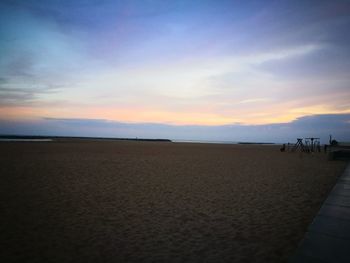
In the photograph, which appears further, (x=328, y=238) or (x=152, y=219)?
(x=152, y=219)

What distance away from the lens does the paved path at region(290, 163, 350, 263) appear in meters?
4.07

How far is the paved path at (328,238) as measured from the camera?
13.3ft

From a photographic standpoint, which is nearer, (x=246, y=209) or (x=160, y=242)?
(x=160, y=242)

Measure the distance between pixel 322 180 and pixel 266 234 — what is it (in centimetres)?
920

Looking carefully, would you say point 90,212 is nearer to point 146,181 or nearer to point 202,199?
point 202,199

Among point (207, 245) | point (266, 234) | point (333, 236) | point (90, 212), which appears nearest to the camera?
point (333, 236)

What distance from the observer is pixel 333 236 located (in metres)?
4.91

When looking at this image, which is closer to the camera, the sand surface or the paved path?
the paved path

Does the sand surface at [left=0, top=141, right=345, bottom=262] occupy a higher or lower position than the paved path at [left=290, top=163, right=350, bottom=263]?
lower

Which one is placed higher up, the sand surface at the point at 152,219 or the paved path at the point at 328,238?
the paved path at the point at 328,238

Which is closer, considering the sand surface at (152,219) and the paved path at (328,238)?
the paved path at (328,238)

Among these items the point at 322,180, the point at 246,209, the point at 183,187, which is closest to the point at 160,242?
the point at 246,209

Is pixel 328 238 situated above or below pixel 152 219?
above

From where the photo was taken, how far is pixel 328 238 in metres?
4.81
